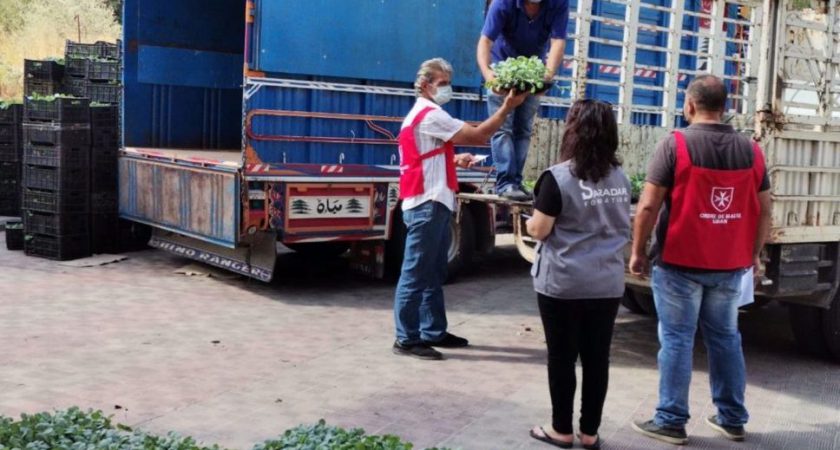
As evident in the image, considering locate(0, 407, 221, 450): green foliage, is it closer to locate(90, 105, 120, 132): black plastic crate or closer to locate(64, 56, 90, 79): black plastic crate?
locate(90, 105, 120, 132): black plastic crate

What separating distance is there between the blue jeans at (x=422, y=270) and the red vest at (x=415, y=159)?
145 millimetres

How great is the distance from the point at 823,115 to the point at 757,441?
2.54m

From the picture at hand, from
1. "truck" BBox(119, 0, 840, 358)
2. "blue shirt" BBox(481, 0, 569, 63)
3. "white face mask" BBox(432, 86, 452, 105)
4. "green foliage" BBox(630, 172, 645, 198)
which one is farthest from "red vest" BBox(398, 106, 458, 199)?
"green foliage" BBox(630, 172, 645, 198)

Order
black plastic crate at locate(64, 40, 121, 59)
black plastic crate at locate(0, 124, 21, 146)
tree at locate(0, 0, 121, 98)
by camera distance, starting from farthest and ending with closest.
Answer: tree at locate(0, 0, 121, 98)
black plastic crate at locate(64, 40, 121, 59)
black plastic crate at locate(0, 124, 21, 146)

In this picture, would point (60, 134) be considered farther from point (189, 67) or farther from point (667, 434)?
point (667, 434)

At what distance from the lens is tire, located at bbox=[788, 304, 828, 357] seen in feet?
23.1

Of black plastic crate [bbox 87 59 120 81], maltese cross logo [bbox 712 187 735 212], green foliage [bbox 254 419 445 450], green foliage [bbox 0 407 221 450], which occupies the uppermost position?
black plastic crate [bbox 87 59 120 81]

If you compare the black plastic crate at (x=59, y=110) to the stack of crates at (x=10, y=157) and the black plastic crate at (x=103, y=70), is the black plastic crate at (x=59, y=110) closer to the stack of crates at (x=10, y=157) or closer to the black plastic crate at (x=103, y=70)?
the stack of crates at (x=10, y=157)

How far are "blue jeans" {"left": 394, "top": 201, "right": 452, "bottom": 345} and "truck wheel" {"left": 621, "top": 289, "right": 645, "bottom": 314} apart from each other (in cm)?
215

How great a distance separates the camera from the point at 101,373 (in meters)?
6.19

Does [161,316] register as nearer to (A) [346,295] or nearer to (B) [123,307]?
(B) [123,307]

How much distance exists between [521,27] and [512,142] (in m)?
0.83

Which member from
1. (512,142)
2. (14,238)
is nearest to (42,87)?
(14,238)

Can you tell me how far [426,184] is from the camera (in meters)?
6.71
